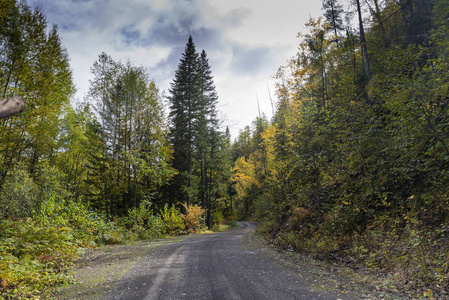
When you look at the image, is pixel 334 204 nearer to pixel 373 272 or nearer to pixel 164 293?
pixel 373 272

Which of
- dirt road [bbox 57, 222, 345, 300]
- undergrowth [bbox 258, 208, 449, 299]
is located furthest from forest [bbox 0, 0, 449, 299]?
dirt road [bbox 57, 222, 345, 300]

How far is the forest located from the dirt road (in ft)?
5.07

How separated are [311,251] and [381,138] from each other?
4581mm

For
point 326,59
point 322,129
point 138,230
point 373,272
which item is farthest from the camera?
point 326,59

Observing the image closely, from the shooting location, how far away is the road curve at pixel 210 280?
14.6 feet

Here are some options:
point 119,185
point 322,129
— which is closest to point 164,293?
point 322,129

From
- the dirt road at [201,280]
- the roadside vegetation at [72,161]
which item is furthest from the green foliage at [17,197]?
the dirt road at [201,280]

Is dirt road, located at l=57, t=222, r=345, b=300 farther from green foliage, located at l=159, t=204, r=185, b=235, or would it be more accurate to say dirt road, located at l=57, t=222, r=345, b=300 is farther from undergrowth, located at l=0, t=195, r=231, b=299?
green foliage, located at l=159, t=204, r=185, b=235

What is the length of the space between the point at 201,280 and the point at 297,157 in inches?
276

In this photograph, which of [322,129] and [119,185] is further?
[119,185]

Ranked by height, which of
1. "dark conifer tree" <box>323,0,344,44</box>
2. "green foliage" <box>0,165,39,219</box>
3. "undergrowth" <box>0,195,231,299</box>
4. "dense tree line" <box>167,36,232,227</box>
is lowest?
"undergrowth" <box>0,195,231,299</box>

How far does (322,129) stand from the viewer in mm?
9445

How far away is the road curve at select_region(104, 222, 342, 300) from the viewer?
4.46m

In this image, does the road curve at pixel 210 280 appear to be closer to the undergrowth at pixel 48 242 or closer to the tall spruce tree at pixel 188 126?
the undergrowth at pixel 48 242
